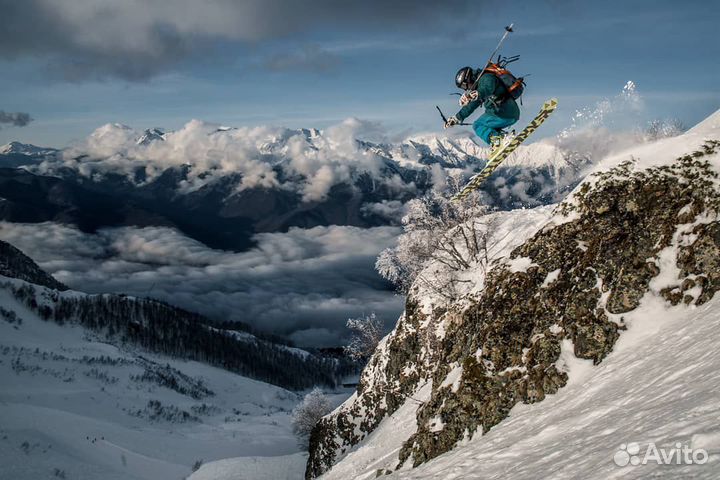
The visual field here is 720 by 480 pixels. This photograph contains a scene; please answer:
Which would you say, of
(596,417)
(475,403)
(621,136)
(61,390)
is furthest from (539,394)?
(61,390)

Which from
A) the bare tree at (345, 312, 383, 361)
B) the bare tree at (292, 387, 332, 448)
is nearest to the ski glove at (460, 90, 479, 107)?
the bare tree at (345, 312, 383, 361)

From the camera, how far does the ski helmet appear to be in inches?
611

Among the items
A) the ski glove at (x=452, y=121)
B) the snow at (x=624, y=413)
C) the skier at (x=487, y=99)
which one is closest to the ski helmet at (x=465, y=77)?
the skier at (x=487, y=99)

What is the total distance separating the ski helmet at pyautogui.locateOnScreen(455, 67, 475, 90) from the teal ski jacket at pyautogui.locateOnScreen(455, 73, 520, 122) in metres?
0.38

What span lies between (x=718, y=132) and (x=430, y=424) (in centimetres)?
1463

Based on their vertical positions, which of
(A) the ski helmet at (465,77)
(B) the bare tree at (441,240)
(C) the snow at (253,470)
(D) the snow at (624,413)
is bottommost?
(C) the snow at (253,470)

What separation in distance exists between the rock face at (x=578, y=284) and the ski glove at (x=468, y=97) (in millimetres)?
5728

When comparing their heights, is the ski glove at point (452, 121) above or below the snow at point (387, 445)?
above

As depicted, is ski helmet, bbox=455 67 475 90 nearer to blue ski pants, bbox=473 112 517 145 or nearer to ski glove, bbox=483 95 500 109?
ski glove, bbox=483 95 500 109

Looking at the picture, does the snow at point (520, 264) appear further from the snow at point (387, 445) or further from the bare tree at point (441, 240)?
the bare tree at point (441, 240)

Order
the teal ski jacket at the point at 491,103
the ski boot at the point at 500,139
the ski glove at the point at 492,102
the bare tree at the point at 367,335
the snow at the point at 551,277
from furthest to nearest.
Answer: the bare tree at the point at 367,335
the ski boot at the point at 500,139
the snow at the point at 551,277
the ski glove at the point at 492,102
the teal ski jacket at the point at 491,103

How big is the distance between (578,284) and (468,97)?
294 inches

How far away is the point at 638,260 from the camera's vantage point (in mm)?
13719

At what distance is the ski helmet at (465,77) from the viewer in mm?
15508
